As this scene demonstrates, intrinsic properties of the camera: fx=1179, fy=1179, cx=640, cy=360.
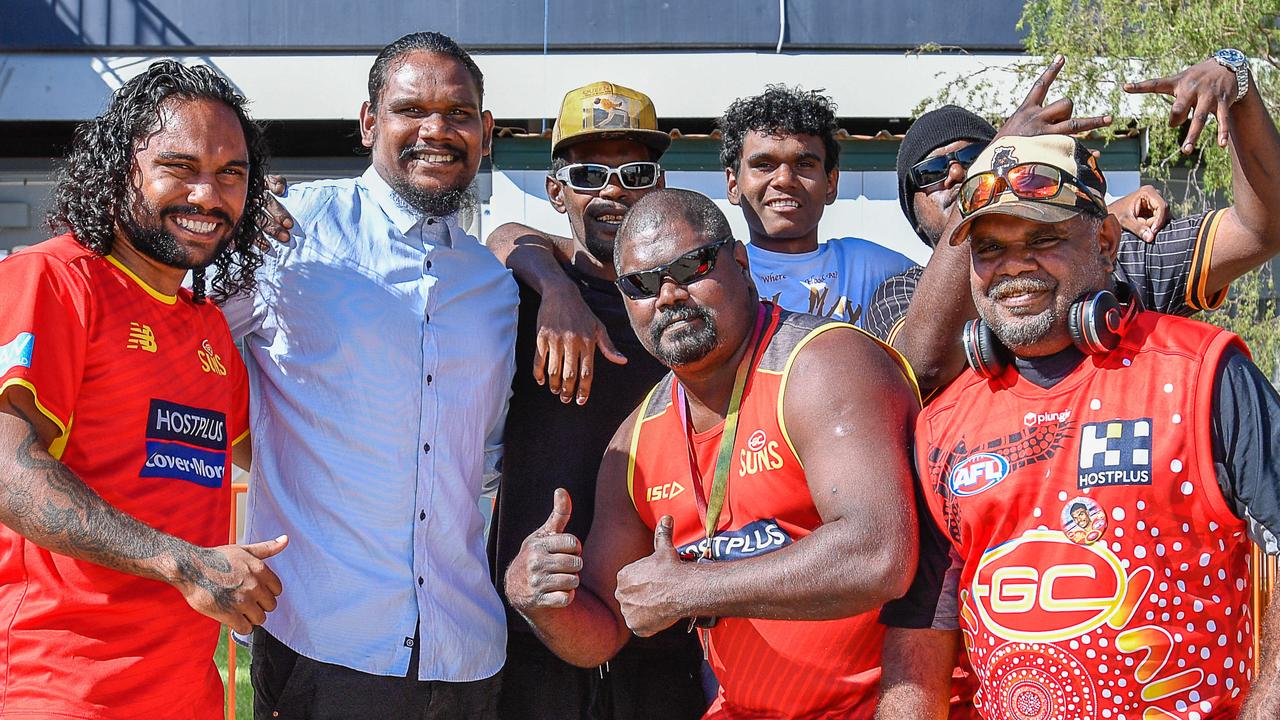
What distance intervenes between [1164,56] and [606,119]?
26.0 feet

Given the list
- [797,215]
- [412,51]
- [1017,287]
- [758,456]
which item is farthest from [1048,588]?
[412,51]

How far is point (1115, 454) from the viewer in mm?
2982

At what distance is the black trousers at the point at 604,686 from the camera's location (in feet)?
14.9

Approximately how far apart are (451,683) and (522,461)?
89cm

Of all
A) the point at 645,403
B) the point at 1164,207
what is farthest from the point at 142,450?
the point at 1164,207

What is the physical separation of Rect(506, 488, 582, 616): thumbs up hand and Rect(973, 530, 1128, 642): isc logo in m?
1.20

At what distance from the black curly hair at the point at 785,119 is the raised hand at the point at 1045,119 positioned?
2.02 meters

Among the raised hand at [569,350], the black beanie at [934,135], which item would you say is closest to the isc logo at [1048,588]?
the raised hand at [569,350]

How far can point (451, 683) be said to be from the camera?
166 inches

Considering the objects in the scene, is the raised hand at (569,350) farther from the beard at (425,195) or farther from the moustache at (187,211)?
the moustache at (187,211)

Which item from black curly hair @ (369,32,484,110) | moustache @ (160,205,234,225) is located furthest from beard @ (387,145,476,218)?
moustache @ (160,205,234,225)

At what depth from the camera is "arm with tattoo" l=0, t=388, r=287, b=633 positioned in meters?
3.15

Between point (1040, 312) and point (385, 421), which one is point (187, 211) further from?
point (1040, 312)

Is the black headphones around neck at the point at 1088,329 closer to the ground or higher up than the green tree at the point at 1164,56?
closer to the ground
